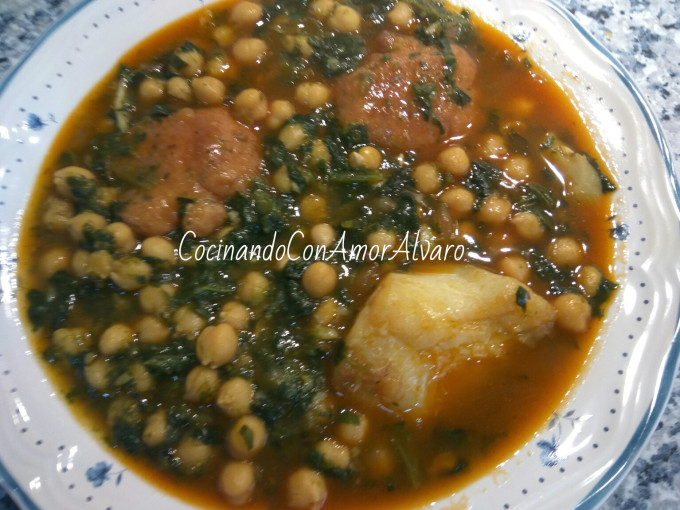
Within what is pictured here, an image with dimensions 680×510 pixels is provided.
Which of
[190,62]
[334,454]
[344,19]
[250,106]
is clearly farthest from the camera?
[344,19]

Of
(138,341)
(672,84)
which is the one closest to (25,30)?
(138,341)

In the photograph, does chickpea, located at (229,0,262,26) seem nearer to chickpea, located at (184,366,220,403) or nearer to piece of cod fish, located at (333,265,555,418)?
piece of cod fish, located at (333,265,555,418)

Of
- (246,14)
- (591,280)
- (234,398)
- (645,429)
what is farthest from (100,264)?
(645,429)

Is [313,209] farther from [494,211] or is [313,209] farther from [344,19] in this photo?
[344,19]

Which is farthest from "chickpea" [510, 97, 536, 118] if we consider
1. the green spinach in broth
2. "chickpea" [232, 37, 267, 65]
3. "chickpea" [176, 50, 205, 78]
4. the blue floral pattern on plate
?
the blue floral pattern on plate

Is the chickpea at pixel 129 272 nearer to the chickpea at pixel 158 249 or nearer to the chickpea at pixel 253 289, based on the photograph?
the chickpea at pixel 158 249

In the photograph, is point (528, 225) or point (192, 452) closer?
point (192, 452)
